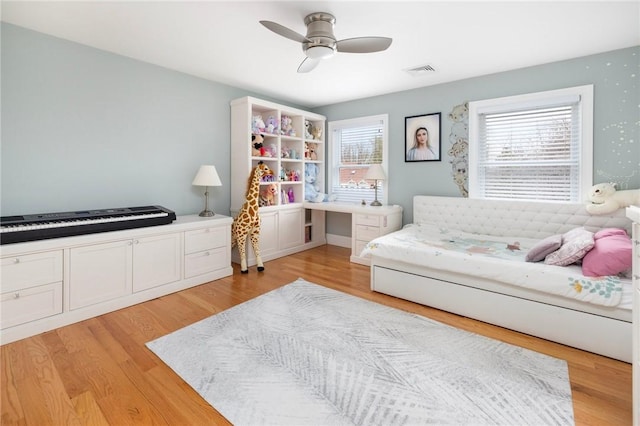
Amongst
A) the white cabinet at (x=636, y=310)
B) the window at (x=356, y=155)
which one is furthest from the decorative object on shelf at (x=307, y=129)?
the white cabinet at (x=636, y=310)

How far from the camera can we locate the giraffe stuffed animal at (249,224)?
3.77m

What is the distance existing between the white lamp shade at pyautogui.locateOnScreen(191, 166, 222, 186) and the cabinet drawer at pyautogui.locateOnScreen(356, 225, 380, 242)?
6.29 feet

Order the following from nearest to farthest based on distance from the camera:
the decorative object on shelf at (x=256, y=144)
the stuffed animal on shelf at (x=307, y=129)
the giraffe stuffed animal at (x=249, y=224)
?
1. the giraffe stuffed animal at (x=249, y=224)
2. the decorative object on shelf at (x=256, y=144)
3. the stuffed animal on shelf at (x=307, y=129)

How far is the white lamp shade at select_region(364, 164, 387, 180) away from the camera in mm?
4363

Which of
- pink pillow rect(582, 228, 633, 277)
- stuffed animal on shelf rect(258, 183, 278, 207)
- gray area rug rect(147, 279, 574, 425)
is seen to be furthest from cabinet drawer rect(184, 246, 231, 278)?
pink pillow rect(582, 228, 633, 277)

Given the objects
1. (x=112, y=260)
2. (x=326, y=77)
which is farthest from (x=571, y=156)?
(x=112, y=260)

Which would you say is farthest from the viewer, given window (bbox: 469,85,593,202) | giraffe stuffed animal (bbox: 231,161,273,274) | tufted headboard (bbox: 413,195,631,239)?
giraffe stuffed animal (bbox: 231,161,273,274)

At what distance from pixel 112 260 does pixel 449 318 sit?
2.97m

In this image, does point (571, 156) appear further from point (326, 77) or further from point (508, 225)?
point (326, 77)

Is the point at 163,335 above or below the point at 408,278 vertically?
below

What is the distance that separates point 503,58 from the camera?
10.2 feet

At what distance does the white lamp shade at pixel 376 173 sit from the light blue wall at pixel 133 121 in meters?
0.68

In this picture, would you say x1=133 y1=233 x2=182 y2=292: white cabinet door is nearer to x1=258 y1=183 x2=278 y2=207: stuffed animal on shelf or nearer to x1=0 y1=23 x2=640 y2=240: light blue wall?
x1=0 y1=23 x2=640 y2=240: light blue wall

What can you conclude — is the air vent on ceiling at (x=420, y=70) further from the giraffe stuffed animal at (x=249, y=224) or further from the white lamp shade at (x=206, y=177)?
the white lamp shade at (x=206, y=177)
